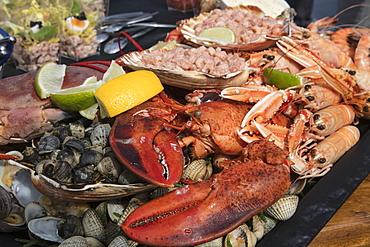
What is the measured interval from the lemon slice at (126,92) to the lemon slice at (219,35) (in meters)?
0.65

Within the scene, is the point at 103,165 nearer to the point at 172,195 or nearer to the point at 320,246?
the point at 172,195

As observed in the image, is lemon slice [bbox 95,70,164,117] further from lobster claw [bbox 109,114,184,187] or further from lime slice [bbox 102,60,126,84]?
lime slice [bbox 102,60,126,84]

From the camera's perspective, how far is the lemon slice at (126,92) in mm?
1343

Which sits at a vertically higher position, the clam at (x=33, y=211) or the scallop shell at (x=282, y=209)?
the scallop shell at (x=282, y=209)

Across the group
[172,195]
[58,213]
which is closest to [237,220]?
[172,195]

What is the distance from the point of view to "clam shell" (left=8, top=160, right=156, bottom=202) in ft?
3.76

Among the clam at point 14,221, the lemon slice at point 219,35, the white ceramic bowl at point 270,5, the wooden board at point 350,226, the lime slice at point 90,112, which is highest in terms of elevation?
the white ceramic bowl at point 270,5

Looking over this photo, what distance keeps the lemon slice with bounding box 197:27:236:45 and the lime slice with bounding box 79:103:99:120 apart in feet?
2.75

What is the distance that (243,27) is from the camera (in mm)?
2117

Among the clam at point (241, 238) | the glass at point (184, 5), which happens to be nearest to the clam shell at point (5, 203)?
the clam at point (241, 238)

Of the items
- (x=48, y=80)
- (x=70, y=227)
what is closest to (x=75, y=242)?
(x=70, y=227)

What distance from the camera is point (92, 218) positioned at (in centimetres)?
123

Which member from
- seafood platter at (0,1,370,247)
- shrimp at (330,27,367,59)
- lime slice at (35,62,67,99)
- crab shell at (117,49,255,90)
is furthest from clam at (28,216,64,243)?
shrimp at (330,27,367,59)

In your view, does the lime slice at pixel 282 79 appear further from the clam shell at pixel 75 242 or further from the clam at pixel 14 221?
the clam at pixel 14 221
